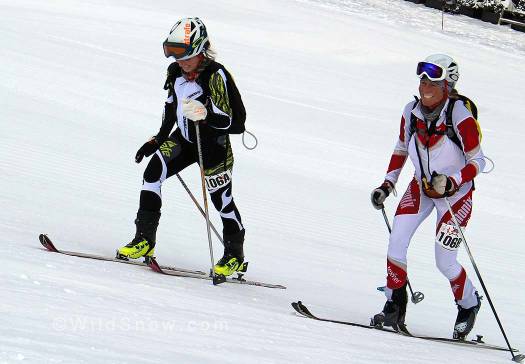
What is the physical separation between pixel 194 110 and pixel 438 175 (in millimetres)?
1674

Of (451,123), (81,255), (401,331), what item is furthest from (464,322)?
(81,255)

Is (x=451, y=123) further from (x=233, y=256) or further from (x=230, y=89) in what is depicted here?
(x=233, y=256)

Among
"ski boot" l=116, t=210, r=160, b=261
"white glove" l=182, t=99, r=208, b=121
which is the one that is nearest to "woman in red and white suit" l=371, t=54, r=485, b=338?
"white glove" l=182, t=99, r=208, b=121

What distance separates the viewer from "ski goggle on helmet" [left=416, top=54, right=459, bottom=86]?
21.0 ft

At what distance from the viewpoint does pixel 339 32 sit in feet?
84.4

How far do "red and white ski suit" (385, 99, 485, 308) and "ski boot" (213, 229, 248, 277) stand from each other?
118cm

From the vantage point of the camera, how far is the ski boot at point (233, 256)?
7.29 metres

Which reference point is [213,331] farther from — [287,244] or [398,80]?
[398,80]

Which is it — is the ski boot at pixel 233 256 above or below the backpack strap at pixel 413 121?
below

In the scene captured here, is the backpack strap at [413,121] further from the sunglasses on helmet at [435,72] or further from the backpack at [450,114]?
the sunglasses on helmet at [435,72]

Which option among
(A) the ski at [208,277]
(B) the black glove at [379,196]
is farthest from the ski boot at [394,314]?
(A) the ski at [208,277]

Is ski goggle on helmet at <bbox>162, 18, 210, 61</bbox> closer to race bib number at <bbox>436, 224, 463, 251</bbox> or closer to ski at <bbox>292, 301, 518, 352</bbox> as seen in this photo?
ski at <bbox>292, 301, 518, 352</bbox>

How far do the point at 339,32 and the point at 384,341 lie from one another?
20.3m

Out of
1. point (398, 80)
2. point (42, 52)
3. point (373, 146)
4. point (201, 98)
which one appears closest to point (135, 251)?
point (201, 98)
